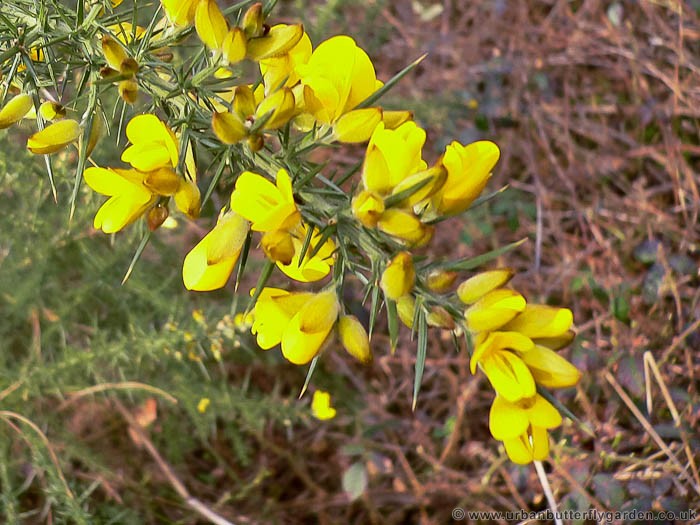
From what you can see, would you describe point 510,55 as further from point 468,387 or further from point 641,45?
point 468,387

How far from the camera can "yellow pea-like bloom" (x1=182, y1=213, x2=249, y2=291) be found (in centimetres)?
66

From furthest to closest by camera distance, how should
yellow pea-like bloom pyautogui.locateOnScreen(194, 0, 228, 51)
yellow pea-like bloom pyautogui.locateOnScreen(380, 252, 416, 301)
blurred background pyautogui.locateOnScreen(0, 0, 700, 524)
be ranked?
blurred background pyautogui.locateOnScreen(0, 0, 700, 524) < yellow pea-like bloom pyautogui.locateOnScreen(194, 0, 228, 51) < yellow pea-like bloom pyautogui.locateOnScreen(380, 252, 416, 301)

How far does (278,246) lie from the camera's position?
1.99 ft

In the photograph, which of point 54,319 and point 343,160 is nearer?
point 54,319

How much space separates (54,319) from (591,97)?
5.23 ft

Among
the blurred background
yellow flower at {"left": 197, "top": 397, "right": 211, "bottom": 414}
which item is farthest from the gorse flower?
yellow flower at {"left": 197, "top": 397, "right": 211, "bottom": 414}

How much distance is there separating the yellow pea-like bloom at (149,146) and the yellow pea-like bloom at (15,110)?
16cm

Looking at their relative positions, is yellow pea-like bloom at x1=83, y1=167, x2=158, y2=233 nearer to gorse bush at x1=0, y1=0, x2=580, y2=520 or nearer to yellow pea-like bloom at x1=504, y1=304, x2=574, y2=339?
gorse bush at x1=0, y1=0, x2=580, y2=520

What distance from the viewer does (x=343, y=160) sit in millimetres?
2068

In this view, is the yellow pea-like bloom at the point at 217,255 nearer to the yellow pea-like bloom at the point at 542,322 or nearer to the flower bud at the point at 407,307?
the flower bud at the point at 407,307

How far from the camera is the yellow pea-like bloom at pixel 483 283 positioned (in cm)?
62

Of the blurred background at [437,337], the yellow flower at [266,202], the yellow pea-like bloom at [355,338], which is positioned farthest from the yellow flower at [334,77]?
the blurred background at [437,337]

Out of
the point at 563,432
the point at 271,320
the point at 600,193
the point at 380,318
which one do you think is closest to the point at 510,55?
the point at 600,193

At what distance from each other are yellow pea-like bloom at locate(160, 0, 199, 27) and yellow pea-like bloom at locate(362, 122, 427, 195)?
25 cm
